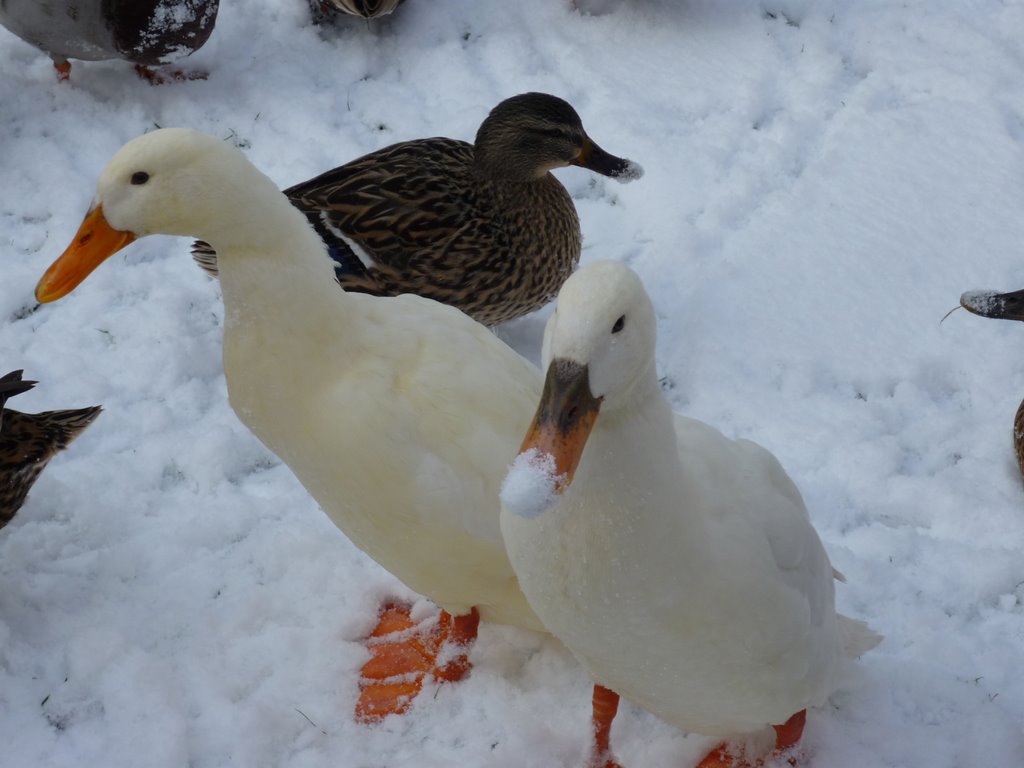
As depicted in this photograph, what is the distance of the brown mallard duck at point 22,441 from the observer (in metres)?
3.05

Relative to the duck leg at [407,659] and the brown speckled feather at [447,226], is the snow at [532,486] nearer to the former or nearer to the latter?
the duck leg at [407,659]

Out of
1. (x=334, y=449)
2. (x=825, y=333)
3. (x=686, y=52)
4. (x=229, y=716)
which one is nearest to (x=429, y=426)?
(x=334, y=449)

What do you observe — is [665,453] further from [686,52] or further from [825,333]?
[686,52]

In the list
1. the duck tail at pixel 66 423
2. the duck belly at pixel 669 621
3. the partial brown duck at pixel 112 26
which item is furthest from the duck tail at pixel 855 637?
the partial brown duck at pixel 112 26

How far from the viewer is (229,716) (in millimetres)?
2863

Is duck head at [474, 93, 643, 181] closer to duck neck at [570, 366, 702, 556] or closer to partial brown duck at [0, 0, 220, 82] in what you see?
partial brown duck at [0, 0, 220, 82]

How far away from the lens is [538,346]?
421 cm

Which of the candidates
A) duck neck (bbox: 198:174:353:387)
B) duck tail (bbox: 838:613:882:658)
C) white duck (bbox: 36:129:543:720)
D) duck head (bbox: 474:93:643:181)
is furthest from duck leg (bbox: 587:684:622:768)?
duck head (bbox: 474:93:643:181)

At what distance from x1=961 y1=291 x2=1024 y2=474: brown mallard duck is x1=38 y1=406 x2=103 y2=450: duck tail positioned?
8.68 ft

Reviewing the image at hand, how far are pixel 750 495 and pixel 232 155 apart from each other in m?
1.34

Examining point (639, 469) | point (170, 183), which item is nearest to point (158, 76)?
point (170, 183)

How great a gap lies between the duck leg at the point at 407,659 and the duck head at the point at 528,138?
156 centimetres

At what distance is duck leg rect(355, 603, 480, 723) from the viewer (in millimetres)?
2928

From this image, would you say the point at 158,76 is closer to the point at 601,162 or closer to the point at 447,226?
the point at 447,226
